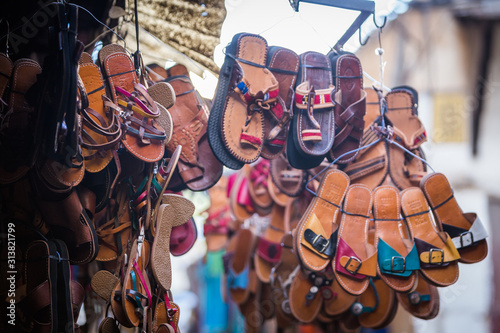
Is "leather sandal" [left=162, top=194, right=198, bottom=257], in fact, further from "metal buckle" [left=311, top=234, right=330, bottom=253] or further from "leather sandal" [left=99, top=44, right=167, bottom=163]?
"metal buckle" [left=311, top=234, right=330, bottom=253]

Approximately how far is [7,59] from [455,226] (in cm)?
179

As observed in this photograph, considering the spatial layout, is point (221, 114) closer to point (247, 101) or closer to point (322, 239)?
point (247, 101)

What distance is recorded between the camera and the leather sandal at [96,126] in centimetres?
135

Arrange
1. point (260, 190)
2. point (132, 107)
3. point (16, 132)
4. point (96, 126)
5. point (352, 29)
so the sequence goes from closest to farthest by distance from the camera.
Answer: point (16, 132), point (96, 126), point (132, 107), point (352, 29), point (260, 190)

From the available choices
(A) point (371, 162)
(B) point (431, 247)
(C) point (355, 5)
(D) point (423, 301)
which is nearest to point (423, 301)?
(D) point (423, 301)

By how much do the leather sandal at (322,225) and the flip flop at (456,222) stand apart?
0.39 metres

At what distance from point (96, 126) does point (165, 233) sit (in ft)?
1.48

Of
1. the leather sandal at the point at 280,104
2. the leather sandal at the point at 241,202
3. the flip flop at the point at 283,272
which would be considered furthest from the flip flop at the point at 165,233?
the leather sandal at the point at 241,202

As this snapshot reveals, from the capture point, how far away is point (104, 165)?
1.43m

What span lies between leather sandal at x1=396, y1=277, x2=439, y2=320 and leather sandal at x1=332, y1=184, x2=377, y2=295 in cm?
47

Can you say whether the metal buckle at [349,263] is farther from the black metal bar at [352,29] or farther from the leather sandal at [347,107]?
the black metal bar at [352,29]

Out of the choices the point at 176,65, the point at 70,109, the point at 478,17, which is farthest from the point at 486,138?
the point at 70,109

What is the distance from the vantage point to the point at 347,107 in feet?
6.02

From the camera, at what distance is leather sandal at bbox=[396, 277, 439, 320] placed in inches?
79.2
